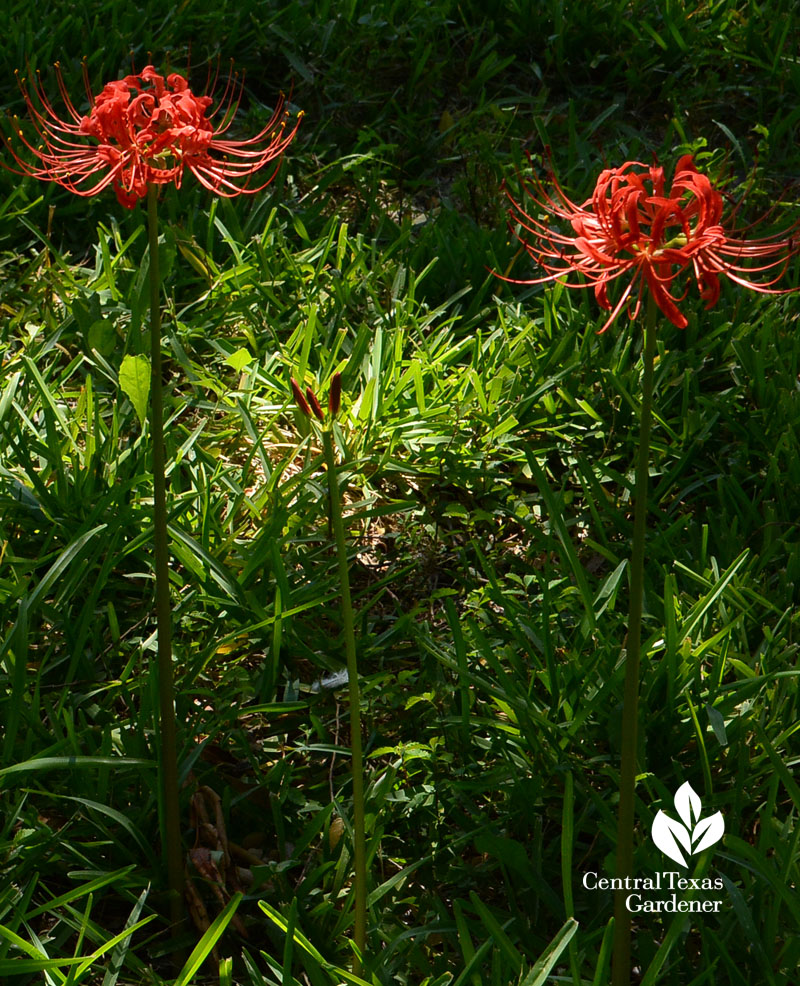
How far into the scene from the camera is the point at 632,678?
151 centimetres

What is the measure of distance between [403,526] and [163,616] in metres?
1.07

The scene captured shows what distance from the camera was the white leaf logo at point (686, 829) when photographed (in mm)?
1894

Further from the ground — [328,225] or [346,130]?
[346,130]

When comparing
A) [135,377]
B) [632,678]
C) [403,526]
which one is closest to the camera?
[632,678]

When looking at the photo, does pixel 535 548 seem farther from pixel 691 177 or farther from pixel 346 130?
pixel 346 130

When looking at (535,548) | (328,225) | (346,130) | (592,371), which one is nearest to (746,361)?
(592,371)

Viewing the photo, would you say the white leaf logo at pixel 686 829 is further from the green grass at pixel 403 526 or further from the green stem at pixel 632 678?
the green stem at pixel 632 678

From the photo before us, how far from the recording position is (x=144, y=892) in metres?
1.92

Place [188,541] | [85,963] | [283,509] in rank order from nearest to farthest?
1. [85,963]
2. [188,541]
3. [283,509]

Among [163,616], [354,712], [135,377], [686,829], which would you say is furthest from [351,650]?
[135,377]

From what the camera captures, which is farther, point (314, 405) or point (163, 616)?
point (163, 616)

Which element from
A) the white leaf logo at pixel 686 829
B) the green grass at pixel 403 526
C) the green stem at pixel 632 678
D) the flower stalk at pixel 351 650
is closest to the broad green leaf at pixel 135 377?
the green grass at pixel 403 526

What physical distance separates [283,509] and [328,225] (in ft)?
4.60

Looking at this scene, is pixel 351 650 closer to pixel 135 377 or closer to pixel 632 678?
pixel 632 678
